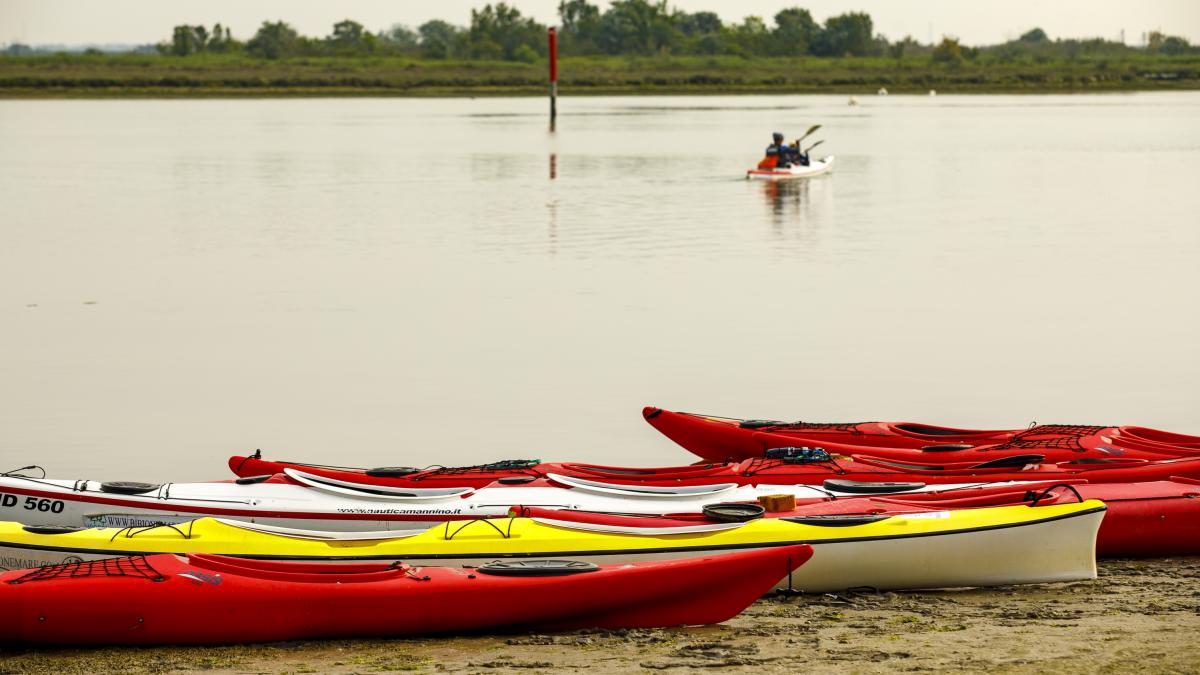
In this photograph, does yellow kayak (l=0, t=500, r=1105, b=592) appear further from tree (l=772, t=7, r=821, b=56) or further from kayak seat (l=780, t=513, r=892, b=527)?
tree (l=772, t=7, r=821, b=56)

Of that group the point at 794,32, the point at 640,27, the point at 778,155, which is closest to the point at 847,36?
the point at 794,32

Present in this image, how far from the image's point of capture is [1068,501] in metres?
7.40

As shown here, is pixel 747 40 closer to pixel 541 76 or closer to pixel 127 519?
pixel 541 76

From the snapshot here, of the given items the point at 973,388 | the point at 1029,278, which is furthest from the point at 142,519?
the point at 1029,278

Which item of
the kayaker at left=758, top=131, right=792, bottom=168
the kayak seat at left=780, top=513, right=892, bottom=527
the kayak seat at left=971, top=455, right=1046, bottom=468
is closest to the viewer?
the kayak seat at left=780, top=513, right=892, bottom=527

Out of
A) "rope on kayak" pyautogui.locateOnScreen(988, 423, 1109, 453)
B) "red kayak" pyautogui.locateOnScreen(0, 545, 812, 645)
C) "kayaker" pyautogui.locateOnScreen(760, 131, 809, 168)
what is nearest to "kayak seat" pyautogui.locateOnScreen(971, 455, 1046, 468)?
"rope on kayak" pyautogui.locateOnScreen(988, 423, 1109, 453)

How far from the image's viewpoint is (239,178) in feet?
112

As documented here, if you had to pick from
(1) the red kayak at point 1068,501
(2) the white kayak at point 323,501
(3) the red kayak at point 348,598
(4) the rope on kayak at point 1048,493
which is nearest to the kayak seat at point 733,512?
(1) the red kayak at point 1068,501

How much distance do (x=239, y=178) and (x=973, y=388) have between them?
24187mm

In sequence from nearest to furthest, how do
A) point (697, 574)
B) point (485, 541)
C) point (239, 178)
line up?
point (697, 574) < point (485, 541) < point (239, 178)

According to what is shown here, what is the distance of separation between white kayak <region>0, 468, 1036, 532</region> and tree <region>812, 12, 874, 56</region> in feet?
367

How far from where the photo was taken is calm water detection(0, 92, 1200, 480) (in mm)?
11711

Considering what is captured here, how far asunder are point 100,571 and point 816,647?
9.30 feet

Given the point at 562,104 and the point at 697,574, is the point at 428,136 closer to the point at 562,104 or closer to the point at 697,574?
the point at 562,104
